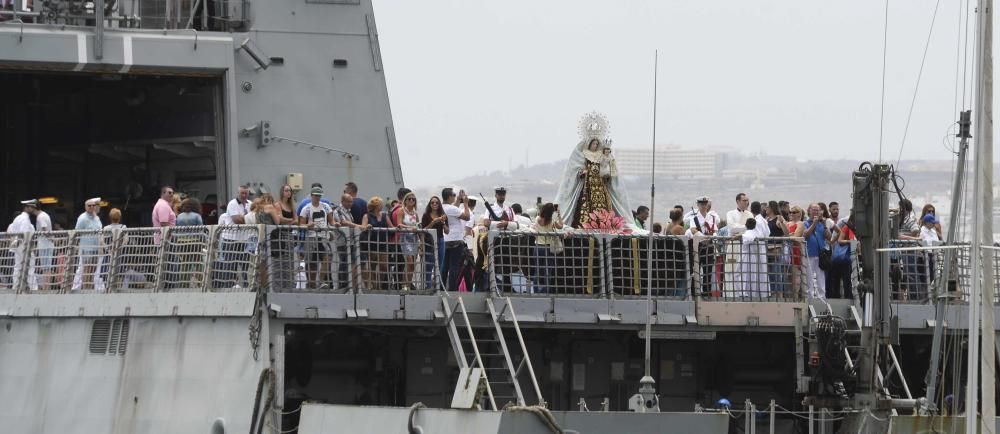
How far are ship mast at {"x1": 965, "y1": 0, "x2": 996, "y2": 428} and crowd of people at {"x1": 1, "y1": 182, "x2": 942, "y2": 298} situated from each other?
1.68m

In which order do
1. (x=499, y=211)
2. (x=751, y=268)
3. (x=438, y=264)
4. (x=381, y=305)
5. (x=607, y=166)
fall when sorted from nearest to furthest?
1. (x=381, y=305)
2. (x=438, y=264)
3. (x=751, y=268)
4. (x=607, y=166)
5. (x=499, y=211)

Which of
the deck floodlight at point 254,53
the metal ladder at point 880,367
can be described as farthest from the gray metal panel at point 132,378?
the metal ladder at point 880,367

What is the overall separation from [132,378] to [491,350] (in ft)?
10.9

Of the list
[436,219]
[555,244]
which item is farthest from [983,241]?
[436,219]

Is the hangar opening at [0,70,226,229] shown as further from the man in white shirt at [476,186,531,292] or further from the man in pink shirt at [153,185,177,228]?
the man in white shirt at [476,186,531,292]

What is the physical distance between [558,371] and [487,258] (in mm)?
1364

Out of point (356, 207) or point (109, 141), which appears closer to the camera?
point (356, 207)

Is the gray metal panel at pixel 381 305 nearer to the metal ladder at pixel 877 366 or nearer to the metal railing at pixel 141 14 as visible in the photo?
the metal ladder at pixel 877 366

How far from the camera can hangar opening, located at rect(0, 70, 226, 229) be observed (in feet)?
76.8

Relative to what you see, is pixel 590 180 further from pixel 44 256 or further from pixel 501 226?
pixel 44 256

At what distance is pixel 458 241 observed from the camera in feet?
63.3

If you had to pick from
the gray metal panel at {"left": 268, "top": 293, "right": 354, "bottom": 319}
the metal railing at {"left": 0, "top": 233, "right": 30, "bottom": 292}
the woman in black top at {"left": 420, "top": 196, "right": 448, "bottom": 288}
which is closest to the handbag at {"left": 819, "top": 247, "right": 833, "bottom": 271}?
the woman in black top at {"left": 420, "top": 196, "right": 448, "bottom": 288}

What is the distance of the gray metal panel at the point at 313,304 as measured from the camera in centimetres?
1712

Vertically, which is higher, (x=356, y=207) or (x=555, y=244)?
(x=356, y=207)
